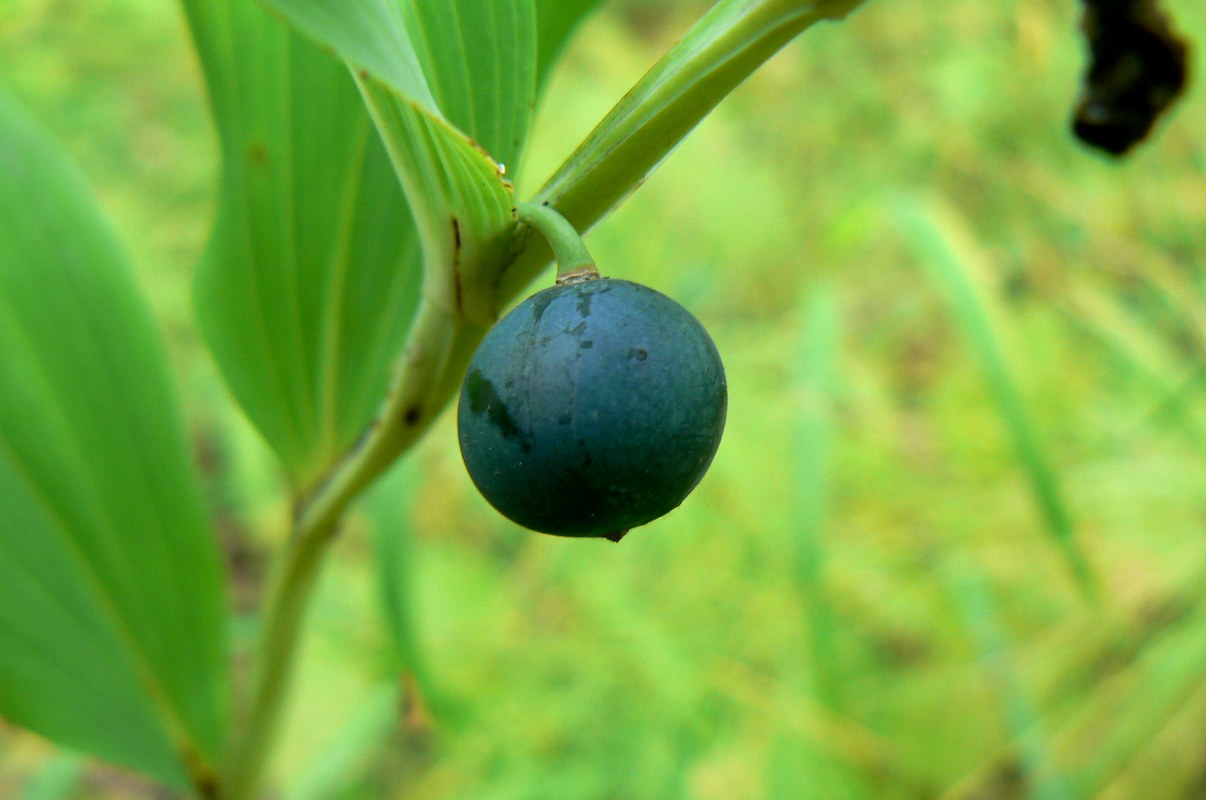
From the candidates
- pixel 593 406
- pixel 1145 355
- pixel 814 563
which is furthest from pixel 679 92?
pixel 1145 355

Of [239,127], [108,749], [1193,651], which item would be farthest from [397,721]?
[1193,651]

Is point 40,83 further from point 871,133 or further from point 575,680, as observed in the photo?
point 871,133

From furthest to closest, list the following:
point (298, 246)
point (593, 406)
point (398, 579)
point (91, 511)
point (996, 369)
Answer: point (996, 369) < point (398, 579) < point (91, 511) < point (298, 246) < point (593, 406)

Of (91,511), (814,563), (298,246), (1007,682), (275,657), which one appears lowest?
(1007,682)

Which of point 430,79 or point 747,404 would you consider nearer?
point 430,79

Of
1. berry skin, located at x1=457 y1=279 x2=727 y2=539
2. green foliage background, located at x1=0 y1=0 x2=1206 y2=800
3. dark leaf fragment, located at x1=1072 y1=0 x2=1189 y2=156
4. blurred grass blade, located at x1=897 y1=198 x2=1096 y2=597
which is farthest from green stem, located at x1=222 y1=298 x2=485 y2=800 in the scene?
blurred grass blade, located at x1=897 y1=198 x2=1096 y2=597

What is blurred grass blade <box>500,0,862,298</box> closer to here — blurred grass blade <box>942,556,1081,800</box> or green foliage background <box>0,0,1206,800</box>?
green foliage background <box>0,0,1206,800</box>

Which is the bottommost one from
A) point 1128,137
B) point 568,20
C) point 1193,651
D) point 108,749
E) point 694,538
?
point 1193,651

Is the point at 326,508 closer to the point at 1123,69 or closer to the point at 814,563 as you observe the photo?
the point at 1123,69
